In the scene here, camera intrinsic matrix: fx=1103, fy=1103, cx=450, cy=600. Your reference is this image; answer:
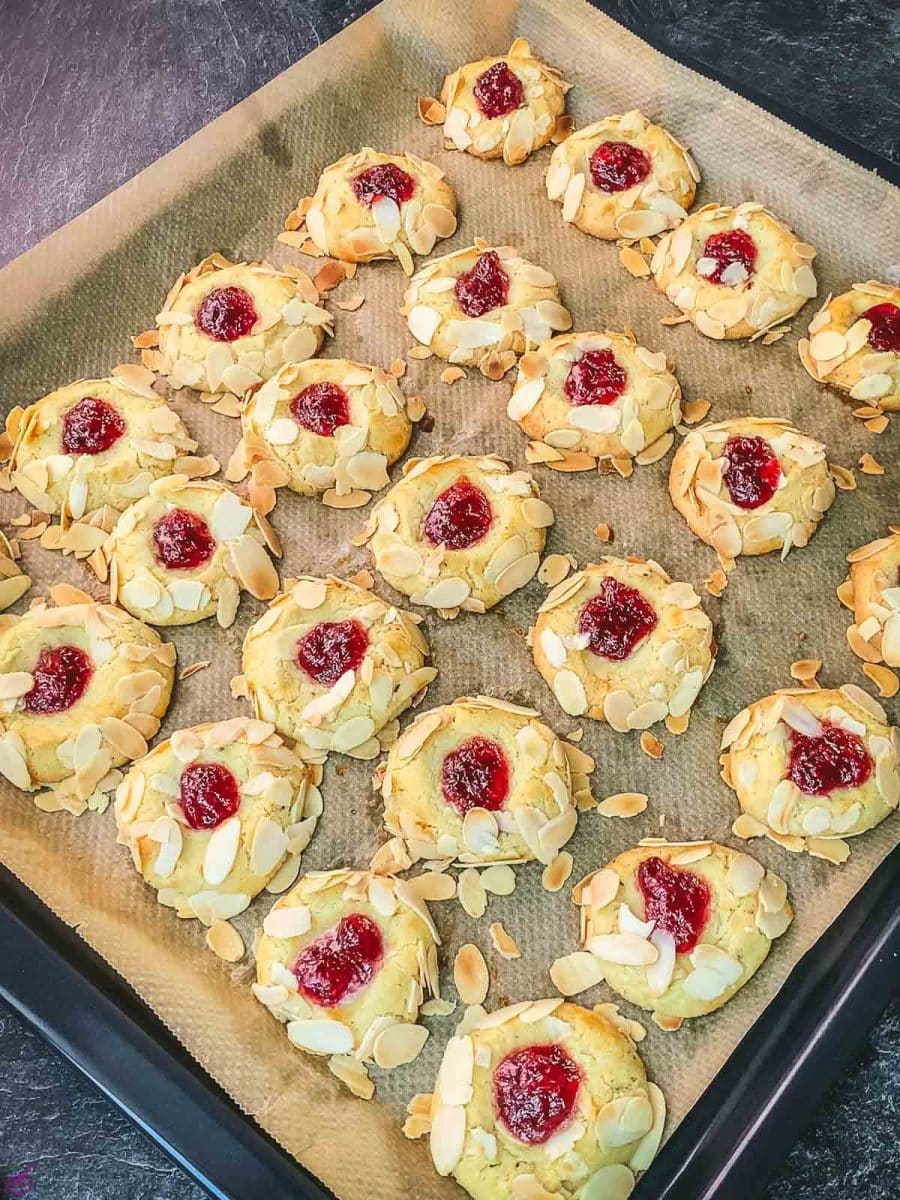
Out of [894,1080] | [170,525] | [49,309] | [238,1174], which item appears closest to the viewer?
[238,1174]

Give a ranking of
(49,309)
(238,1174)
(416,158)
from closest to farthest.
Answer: (238,1174), (49,309), (416,158)

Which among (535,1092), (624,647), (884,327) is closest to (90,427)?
(624,647)

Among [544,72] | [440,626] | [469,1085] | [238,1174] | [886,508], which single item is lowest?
[238,1174]

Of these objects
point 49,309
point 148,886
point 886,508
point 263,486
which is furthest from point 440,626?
point 49,309

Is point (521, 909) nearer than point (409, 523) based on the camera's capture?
Yes

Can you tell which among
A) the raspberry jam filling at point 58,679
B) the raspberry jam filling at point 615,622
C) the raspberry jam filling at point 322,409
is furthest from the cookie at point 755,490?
the raspberry jam filling at point 58,679

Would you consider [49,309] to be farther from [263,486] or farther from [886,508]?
[886,508]

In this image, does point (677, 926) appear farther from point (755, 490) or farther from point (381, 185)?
point (381, 185)
